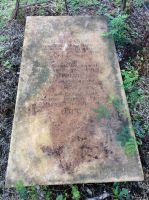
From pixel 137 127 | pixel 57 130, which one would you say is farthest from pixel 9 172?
pixel 137 127

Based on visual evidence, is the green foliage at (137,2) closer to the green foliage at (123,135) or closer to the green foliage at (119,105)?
the green foliage at (119,105)

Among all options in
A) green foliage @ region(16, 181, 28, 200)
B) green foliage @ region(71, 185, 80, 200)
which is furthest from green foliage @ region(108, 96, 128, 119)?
green foliage @ region(16, 181, 28, 200)

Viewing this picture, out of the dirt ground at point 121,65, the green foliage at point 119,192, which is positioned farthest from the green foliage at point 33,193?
the green foliage at point 119,192

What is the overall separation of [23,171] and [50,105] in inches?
29.0

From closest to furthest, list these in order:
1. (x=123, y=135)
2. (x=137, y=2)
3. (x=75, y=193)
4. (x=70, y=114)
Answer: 1. (x=75, y=193)
2. (x=123, y=135)
3. (x=70, y=114)
4. (x=137, y=2)

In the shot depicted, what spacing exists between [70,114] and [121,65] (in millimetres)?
1100

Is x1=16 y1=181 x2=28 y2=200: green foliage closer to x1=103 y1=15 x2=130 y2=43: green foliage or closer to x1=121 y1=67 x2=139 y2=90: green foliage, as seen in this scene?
x1=121 y1=67 x2=139 y2=90: green foliage

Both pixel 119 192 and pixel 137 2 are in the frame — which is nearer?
pixel 119 192

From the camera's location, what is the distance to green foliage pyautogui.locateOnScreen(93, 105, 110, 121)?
3.23 metres

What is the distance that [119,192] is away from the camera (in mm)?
2916

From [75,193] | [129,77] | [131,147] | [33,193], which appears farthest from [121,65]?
[33,193]

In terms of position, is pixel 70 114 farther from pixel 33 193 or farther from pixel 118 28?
pixel 118 28

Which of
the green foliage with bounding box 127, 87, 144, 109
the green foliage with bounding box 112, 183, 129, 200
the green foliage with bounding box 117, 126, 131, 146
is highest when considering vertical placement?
the green foliage with bounding box 117, 126, 131, 146

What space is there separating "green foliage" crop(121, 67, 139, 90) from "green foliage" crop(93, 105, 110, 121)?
1.68 ft
